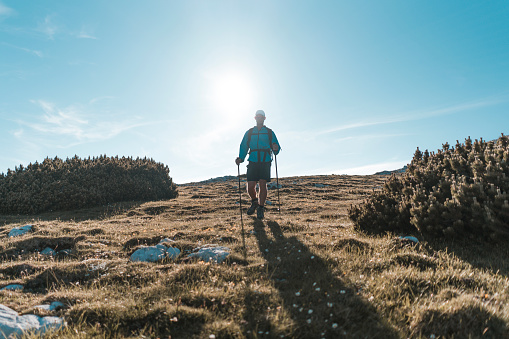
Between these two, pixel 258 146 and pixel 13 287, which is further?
pixel 258 146

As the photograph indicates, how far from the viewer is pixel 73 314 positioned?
4.06 m

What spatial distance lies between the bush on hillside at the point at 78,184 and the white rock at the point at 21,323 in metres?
16.3

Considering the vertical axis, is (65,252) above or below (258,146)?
below

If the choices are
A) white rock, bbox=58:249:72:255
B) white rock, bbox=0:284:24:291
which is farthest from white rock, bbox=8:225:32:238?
white rock, bbox=0:284:24:291

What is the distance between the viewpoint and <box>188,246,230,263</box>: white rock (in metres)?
6.30

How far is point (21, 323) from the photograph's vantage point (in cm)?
375

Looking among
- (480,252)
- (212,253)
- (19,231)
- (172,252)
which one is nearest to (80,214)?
(19,231)

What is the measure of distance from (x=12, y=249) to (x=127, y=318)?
6067 mm

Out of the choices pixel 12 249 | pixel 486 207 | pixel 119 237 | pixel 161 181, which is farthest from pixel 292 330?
pixel 161 181

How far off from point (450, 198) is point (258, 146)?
6.81 meters

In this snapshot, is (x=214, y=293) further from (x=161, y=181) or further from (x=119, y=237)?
(x=161, y=181)

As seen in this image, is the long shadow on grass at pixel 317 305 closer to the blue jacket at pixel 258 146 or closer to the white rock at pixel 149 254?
the white rock at pixel 149 254

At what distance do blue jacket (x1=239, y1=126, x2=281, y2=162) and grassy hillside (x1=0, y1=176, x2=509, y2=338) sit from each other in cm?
485

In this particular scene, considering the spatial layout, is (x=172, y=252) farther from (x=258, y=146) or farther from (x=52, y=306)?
(x=258, y=146)
